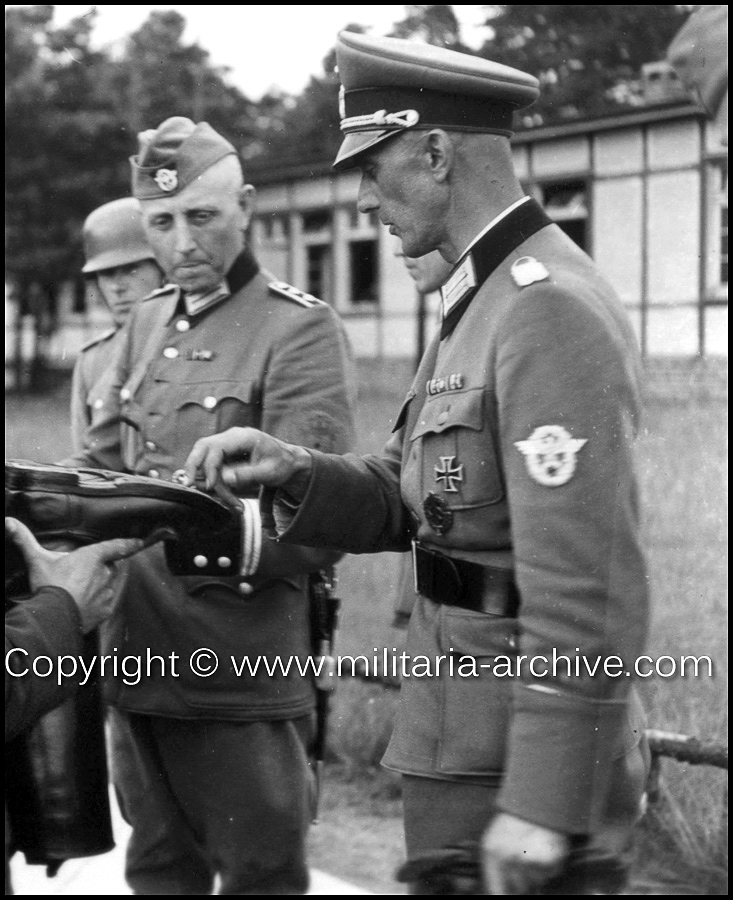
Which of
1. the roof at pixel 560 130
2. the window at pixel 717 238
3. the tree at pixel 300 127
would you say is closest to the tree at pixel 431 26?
the roof at pixel 560 130

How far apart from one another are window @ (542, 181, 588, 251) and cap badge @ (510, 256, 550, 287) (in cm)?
344

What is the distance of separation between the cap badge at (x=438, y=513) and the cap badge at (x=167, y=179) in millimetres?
1497

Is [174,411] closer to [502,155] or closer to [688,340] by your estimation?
[502,155]

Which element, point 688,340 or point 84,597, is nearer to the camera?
point 84,597

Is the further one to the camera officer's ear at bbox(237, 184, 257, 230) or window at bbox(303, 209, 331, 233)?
window at bbox(303, 209, 331, 233)

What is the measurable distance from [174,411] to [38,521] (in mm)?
642

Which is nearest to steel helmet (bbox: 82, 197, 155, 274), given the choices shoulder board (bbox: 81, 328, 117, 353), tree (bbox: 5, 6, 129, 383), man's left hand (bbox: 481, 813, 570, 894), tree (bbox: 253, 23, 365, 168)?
shoulder board (bbox: 81, 328, 117, 353)

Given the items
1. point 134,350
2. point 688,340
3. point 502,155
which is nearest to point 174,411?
point 134,350

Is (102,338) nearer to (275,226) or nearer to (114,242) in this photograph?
(114,242)

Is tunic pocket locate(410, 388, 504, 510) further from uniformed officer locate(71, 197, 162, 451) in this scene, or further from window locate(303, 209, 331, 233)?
window locate(303, 209, 331, 233)

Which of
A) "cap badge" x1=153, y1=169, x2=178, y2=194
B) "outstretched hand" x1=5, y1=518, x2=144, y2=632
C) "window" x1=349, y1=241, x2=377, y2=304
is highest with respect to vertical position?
"window" x1=349, y1=241, x2=377, y2=304

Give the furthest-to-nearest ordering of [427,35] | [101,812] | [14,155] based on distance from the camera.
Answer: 1. [14,155]
2. [427,35]
3. [101,812]

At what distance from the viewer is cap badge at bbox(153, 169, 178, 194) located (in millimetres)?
3234

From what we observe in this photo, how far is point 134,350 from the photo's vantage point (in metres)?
3.44
